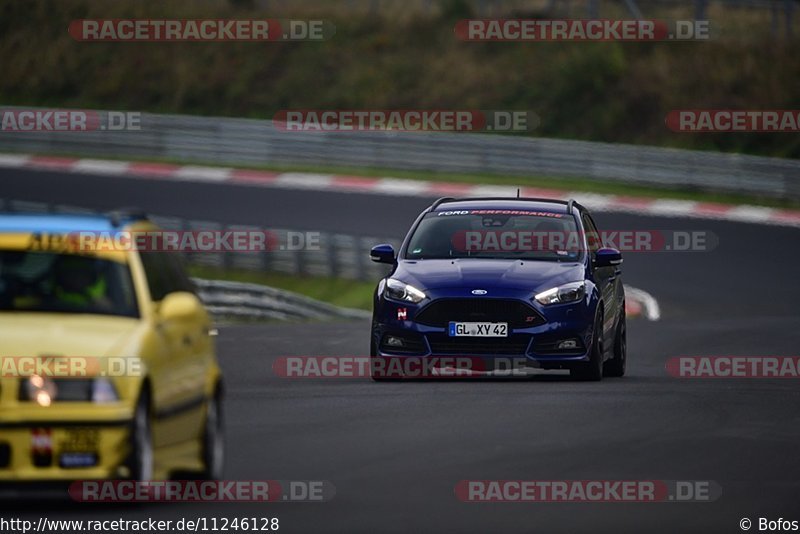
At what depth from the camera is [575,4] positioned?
2108 inches

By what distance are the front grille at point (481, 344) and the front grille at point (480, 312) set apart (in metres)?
0.10

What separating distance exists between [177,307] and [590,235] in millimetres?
8594

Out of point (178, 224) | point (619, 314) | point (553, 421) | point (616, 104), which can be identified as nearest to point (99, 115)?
point (616, 104)

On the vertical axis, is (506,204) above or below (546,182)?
below

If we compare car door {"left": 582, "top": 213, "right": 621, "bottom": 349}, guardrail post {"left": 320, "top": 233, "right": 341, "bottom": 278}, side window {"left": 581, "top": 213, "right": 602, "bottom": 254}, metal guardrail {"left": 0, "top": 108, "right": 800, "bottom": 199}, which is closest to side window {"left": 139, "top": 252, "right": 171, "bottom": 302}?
car door {"left": 582, "top": 213, "right": 621, "bottom": 349}

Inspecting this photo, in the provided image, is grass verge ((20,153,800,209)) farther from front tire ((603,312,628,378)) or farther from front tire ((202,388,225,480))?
front tire ((202,388,225,480))

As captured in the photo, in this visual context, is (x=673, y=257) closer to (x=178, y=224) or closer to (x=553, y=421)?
(x=178, y=224)

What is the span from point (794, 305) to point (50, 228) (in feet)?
60.6

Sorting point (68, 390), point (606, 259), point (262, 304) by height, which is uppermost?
point (606, 259)

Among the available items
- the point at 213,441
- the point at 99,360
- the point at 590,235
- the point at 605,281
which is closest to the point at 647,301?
the point at 590,235

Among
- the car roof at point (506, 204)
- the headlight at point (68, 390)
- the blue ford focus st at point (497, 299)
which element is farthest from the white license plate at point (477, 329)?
the headlight at point (68, 390)

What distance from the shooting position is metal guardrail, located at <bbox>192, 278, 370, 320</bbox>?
85.1 ft

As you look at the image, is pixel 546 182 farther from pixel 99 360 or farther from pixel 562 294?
pixel 99 360

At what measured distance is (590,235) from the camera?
17.3 meters
